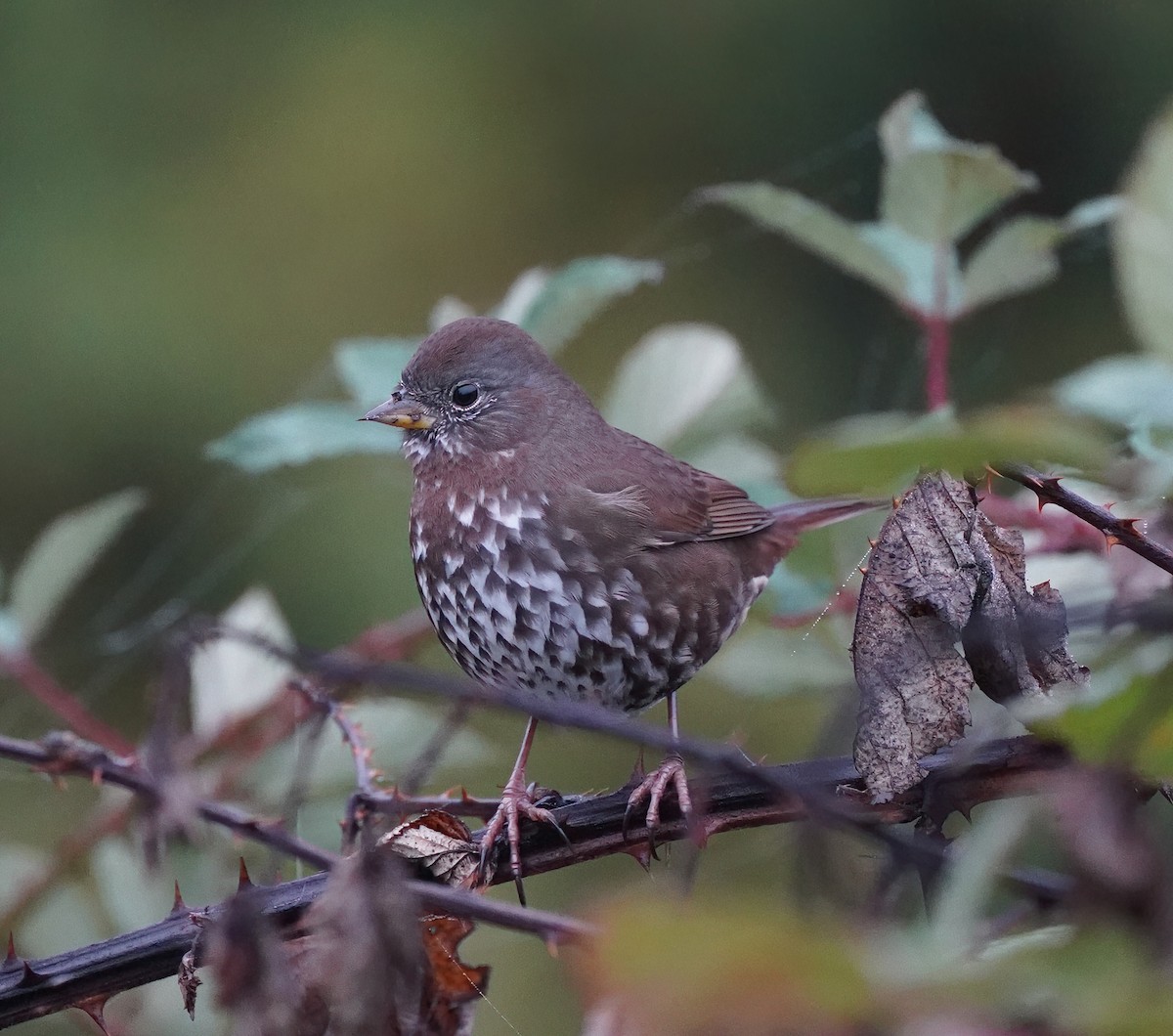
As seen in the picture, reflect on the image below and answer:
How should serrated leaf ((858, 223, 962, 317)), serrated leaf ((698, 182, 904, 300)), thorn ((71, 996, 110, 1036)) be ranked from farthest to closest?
1. serrated leaf ((858, 223, 962, 317))
2. serrated leaf ((698, 182, 904, 300))
3. thorn ((71, 996, 110, 1036))

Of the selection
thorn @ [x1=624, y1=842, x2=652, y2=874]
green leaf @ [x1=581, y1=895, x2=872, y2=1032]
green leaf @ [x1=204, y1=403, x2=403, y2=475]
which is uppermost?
green leaf @ [x1=204, y1=403, x2=403, y2=475]

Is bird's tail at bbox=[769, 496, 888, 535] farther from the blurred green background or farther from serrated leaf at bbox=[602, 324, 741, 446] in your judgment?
the blurred green background

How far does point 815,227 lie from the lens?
7.46 ft

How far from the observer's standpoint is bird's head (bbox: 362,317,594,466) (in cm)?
303

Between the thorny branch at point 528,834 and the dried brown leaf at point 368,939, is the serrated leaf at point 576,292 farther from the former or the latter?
the dried brown leaf at point 368,939

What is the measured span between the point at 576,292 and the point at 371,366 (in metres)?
0.52

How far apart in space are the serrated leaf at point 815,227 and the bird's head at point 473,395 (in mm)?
840

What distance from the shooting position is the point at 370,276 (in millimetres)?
6297

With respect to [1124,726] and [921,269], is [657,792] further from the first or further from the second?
[1124,726]

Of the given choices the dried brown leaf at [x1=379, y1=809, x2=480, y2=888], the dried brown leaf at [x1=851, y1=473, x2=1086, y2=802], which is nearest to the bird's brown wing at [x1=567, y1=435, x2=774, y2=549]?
the dried brown leaf at [x1=379, y1=809, x2=480, y2=888]

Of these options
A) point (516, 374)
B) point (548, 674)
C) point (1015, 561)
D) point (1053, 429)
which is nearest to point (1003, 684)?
point (1015, 561)

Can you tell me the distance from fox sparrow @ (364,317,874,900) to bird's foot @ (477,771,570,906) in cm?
29

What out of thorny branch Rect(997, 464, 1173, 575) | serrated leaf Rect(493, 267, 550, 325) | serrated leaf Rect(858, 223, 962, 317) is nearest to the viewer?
thorny branch Rect(997, 464, 1173, 575)

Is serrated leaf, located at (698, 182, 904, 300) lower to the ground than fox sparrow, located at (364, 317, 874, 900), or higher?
higher
